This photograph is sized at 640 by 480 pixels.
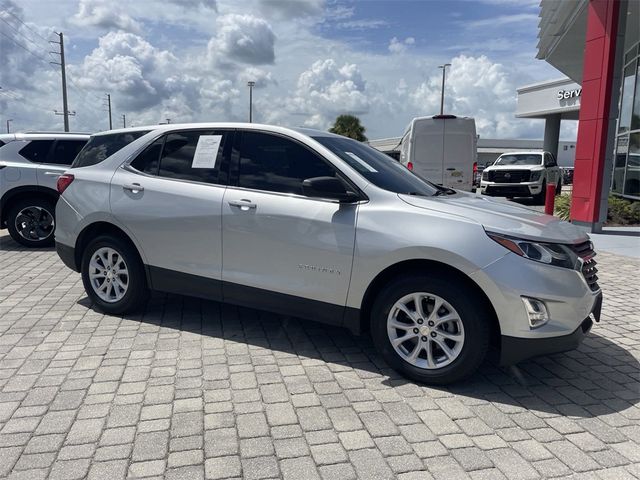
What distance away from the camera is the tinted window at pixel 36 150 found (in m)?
8.47

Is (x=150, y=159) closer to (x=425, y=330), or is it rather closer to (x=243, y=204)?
(x=243, y=204)

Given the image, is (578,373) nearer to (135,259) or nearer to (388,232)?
(388,232)

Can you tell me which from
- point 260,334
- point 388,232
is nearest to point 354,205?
point 388,232

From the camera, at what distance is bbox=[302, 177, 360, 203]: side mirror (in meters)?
3.72

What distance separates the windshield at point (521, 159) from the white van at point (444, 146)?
5.99 metres

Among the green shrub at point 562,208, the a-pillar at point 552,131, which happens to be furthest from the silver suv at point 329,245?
the a-pillar at point 552,131

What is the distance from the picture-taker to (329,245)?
3.80m

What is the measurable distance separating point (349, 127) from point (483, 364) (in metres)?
54.5

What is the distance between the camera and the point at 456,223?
3.47 meters

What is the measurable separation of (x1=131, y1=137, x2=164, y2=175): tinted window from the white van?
32.9 feet

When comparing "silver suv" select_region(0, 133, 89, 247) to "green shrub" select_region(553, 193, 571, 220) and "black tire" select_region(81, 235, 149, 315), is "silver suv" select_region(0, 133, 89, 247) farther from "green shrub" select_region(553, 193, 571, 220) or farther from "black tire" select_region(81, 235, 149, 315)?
"green shrub" select_region(553, 193, 571, 220)

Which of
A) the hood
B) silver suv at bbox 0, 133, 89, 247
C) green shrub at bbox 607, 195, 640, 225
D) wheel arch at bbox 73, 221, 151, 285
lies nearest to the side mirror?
the hood

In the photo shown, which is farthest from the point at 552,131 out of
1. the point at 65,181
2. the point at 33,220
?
the point at 65,181

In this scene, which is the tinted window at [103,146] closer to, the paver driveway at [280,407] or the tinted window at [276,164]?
the tinted window at [276,164]
